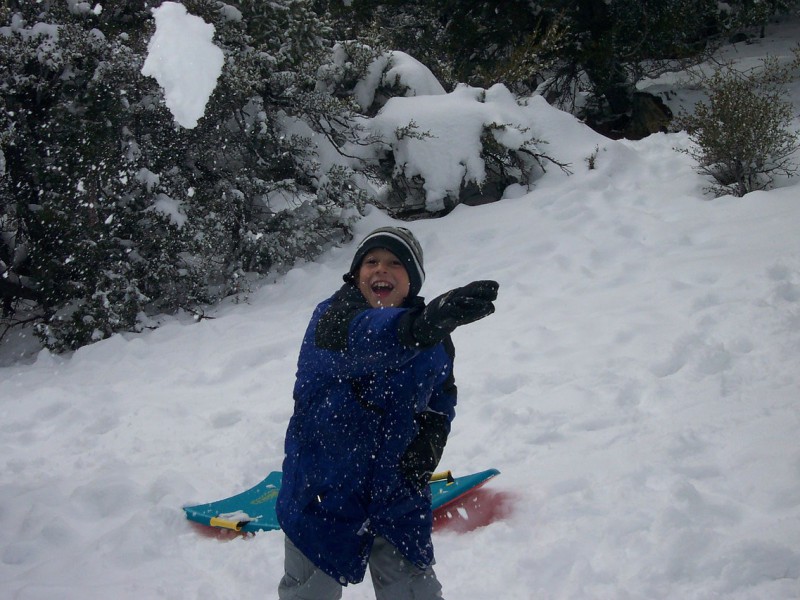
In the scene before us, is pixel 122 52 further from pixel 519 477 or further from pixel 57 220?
pixel 519 477

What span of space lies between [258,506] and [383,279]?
167 cm

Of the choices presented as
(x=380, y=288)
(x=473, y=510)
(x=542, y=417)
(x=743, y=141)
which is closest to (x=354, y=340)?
(x=380, y=288)

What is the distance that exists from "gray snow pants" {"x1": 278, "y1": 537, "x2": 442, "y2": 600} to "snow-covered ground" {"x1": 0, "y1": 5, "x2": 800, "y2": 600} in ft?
2.21

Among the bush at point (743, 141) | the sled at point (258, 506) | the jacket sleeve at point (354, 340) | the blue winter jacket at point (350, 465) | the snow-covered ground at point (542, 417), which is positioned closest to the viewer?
the jacket sleeve at point (354, 340)

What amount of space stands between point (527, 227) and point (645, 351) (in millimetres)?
2484

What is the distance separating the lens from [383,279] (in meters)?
2.02

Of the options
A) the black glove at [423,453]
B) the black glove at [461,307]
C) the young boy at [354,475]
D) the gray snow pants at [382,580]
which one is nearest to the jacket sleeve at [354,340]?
the young boy at [354,475]

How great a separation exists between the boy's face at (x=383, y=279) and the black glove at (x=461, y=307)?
439 millimetres

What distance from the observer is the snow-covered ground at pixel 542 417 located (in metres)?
2.59

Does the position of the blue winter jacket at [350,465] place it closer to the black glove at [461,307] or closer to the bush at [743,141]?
the black glove at [461,307]

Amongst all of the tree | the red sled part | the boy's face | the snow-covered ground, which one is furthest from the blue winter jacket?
the tree

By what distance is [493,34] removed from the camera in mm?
9883

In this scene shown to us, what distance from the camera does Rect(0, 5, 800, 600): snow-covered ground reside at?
259 cm

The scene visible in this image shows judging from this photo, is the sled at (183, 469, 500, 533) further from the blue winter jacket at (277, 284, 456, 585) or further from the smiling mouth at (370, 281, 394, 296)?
the smiling mouth at (370, 281, 394, 296)
